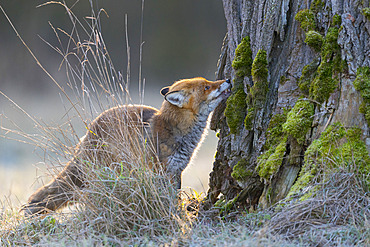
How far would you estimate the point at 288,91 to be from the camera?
3.56 m

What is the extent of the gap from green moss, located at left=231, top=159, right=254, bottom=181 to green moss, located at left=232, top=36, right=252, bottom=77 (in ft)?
2.68

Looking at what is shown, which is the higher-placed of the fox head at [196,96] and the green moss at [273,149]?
the fox head at [196,96]

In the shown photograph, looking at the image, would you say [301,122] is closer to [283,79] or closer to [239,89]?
[283,79]

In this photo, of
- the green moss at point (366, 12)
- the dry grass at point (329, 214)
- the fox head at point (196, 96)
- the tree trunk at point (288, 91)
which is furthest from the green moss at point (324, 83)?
the fox head at point (196, 96)

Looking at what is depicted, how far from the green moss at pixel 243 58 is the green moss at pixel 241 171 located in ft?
2.68

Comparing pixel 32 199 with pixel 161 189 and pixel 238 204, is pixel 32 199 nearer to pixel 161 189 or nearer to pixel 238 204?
pixel 161 189

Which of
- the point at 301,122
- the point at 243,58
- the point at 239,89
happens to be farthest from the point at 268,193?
the point at 243,58

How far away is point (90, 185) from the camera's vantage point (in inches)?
131

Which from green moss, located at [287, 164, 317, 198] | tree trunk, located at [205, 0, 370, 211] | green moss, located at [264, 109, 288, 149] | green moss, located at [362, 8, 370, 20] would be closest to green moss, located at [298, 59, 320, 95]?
tree trunk, located at [205, 0, 370, 211]

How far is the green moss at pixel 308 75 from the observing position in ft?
11.2

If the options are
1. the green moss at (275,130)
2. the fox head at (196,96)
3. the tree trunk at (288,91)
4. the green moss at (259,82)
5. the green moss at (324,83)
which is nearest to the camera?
the tree trunk at (288,91)

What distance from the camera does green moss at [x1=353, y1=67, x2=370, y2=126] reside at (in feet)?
9.95

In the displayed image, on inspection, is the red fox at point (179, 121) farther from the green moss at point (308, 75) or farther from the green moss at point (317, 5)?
the green moss at point (317, 5)

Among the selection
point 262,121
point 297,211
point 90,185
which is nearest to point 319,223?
point 297,211
